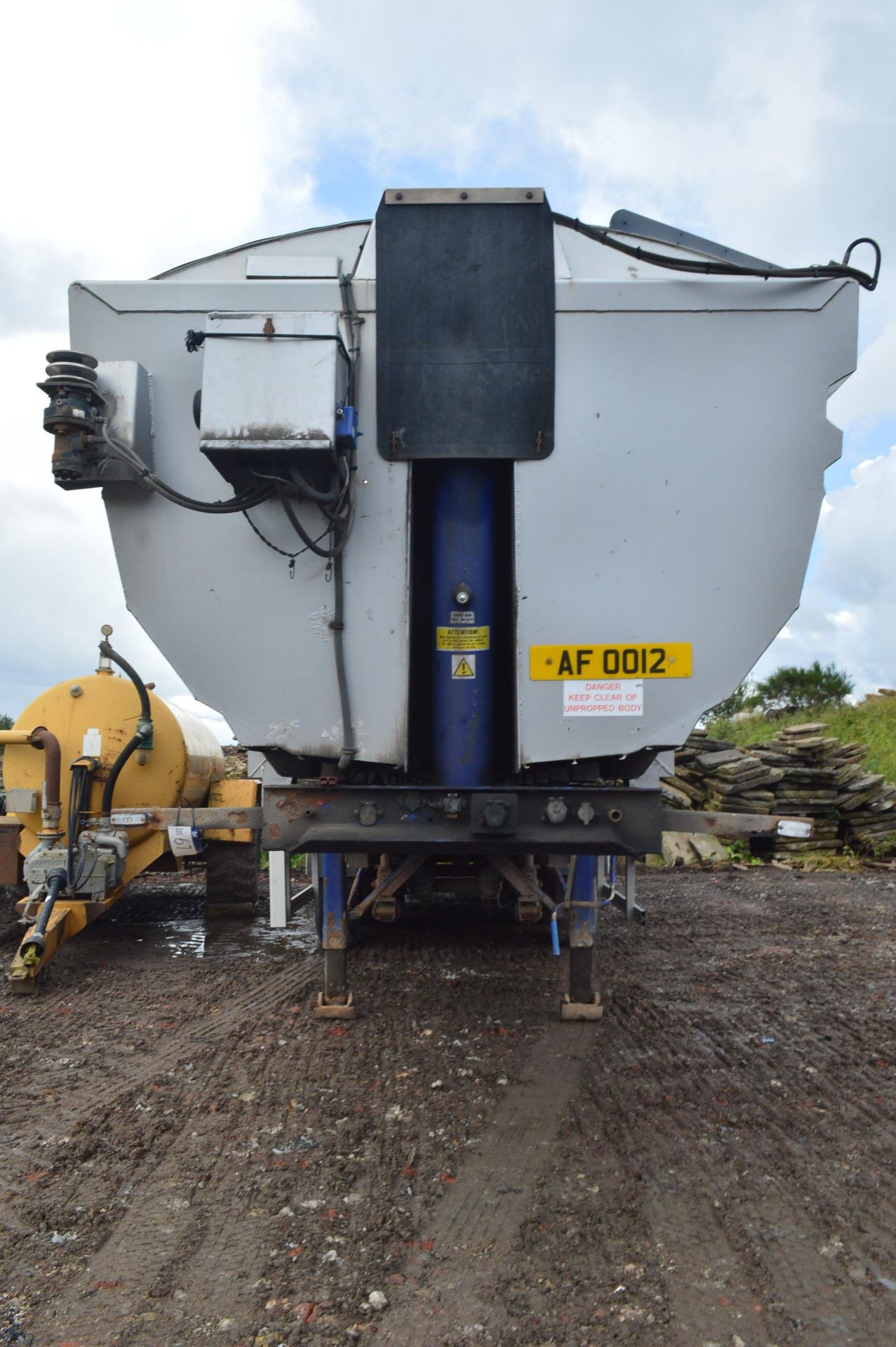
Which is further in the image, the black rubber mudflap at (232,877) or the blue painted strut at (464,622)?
the black rubber mudflap at (232,877)

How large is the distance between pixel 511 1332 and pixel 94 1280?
113 cm

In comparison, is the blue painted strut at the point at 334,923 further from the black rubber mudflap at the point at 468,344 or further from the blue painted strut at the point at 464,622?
the black rubber mudflap at the point at 468,344

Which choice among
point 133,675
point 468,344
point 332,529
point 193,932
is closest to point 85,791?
point 133,675

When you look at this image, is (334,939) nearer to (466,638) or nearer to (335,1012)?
(335,1012)

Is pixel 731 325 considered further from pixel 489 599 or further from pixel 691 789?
pixel 691 789

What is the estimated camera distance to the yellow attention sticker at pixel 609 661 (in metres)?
3.85

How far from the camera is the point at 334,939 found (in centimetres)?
472

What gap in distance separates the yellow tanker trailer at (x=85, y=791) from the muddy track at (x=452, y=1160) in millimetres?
552

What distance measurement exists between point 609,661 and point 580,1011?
1.93 meters

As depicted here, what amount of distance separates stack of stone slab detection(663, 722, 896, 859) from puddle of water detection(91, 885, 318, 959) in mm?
5350

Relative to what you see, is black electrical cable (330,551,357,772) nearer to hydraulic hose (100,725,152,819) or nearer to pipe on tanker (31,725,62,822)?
hydraulic hose (100,725,152,819)

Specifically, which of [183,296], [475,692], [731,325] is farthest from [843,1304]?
[183,296]

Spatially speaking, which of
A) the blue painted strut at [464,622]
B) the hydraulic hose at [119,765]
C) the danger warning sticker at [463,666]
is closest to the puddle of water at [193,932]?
the hydraulic hose at [119,765]

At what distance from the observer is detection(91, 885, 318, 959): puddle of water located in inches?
266
